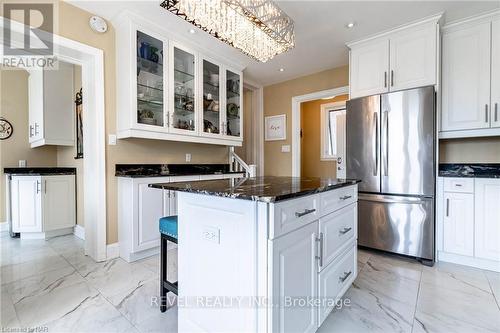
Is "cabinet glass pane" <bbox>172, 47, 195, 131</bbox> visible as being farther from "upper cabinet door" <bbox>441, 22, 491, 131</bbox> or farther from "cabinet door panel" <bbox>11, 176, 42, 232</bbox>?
"upper cabinet door" <bbox>441, 22, 491, 131</bbox>

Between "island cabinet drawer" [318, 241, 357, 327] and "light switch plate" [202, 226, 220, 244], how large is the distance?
63 cm

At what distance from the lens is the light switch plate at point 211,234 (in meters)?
1.15

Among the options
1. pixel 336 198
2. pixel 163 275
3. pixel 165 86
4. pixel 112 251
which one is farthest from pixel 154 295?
pixel 165 86

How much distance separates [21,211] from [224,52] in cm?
343

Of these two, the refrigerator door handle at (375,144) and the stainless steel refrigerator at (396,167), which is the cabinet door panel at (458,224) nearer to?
the stainless steel refrigerator at (396,167)

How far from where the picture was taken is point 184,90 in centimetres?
296

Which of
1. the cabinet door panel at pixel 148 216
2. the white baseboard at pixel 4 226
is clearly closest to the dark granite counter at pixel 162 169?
the cabinet door panel at pixel 148 216

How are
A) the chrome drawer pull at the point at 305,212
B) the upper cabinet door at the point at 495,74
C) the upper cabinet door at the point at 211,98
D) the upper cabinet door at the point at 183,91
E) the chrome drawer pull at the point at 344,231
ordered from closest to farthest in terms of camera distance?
the chrome drawer pull at the point at 305,212
the chrome drawer pull at the point at 344,231
the upper cabinet door at the point at 495,74
the upper cabinet door at the point at 183,91
the upper cabinet door at the point at 211,98

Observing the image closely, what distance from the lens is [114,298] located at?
69.7 inches

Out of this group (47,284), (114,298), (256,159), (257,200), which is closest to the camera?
(257,200)

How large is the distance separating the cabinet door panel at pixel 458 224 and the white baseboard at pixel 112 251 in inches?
135

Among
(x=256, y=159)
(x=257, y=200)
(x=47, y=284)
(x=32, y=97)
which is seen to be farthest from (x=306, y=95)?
(x=32, y=97)

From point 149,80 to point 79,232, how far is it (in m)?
2.37

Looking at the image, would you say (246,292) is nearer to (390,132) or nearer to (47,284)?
(47,284)
